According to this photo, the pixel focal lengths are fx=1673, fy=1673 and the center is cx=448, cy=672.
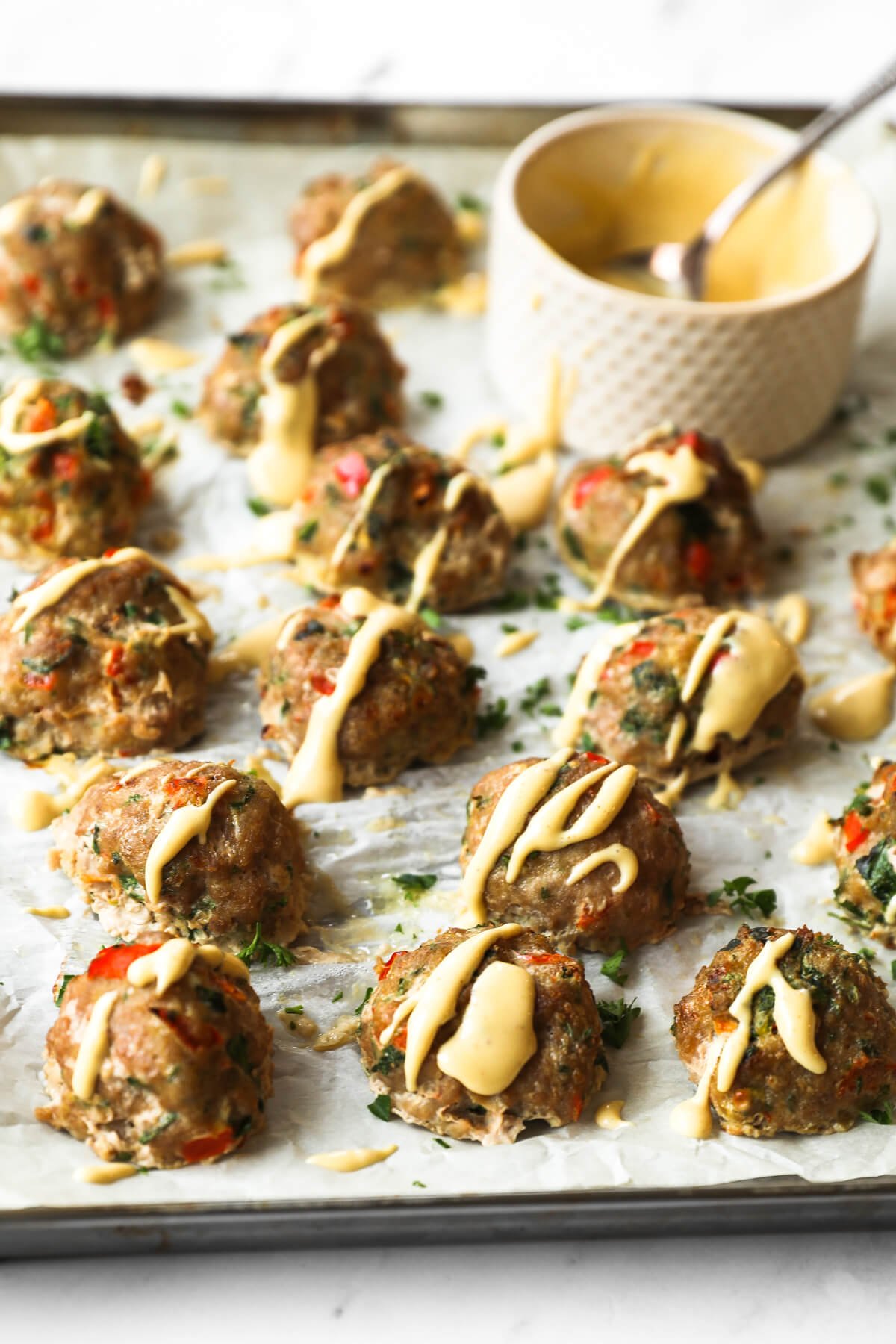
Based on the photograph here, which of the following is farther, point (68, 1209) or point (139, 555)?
point (139, 555)

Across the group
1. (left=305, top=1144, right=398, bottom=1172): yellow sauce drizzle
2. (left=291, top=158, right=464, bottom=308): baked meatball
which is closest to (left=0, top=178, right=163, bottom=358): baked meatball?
(left=291, top=158, right=464, bottom=308): baked meatball

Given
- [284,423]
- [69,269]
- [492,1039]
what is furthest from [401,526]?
[492,1039]

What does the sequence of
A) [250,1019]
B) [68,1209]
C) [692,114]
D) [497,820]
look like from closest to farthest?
[68,1209]
[250,1019]
[497,820]
[692,114]

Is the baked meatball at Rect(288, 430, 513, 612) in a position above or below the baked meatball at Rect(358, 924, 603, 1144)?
above

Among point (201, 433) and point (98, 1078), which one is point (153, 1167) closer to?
point (98, 1078)

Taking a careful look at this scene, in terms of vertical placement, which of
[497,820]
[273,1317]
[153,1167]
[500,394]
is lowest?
[273,1317]

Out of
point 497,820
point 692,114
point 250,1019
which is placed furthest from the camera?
point 692,114

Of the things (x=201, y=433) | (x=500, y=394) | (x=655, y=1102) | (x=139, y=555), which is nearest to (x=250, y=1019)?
(x=655, y=1102)

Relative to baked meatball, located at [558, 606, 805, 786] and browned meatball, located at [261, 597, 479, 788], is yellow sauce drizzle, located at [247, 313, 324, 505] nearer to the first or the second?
browned meatball, located at [261, 597, 479, 788]
